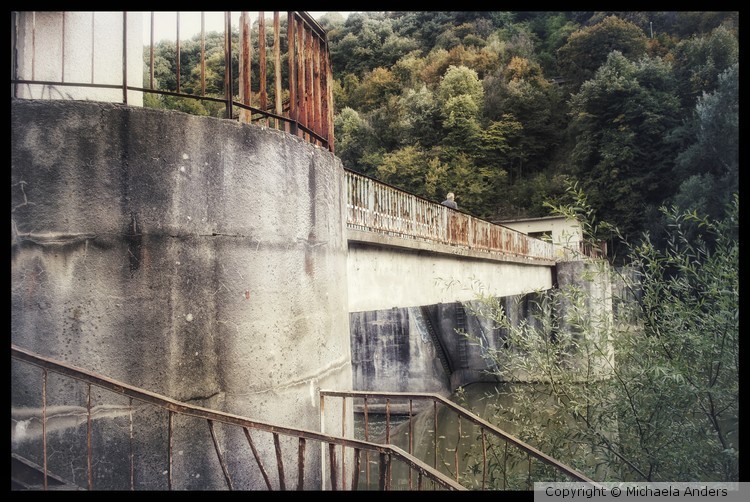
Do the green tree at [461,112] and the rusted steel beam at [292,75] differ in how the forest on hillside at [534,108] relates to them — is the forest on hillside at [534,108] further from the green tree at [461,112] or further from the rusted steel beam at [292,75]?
the rusted steel beam at [292,75]

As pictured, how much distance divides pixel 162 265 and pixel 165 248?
0.12 m

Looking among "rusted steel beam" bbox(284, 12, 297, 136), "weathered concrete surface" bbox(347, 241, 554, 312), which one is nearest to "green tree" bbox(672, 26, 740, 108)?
"weathered concrete surface" bbox(347, 241, 554, 312)

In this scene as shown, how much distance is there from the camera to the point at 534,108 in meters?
40.6

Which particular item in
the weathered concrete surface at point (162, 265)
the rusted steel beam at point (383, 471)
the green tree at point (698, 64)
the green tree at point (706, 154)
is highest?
the green tree at point (698, 64)

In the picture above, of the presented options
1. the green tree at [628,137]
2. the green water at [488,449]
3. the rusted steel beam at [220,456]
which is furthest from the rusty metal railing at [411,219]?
the green tree at [628,137]

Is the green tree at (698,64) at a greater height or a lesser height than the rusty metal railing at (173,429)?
greater

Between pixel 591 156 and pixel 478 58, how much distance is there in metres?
13.0

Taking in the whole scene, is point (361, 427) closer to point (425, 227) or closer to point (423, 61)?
point (425, 227)

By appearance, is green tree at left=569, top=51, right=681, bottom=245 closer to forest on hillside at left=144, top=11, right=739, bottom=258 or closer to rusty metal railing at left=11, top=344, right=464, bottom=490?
forest on hillside at left=144, top=11, right=739, bottom=258

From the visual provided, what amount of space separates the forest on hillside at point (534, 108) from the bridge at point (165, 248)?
22.9m

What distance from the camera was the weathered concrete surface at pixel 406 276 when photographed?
23.6 feet

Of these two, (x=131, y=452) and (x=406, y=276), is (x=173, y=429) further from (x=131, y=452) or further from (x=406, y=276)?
(x=406, y=276)

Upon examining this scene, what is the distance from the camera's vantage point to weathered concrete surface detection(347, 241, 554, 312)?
23.6 ft

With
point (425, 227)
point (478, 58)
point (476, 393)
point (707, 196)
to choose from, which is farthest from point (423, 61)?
point (425, 227)
